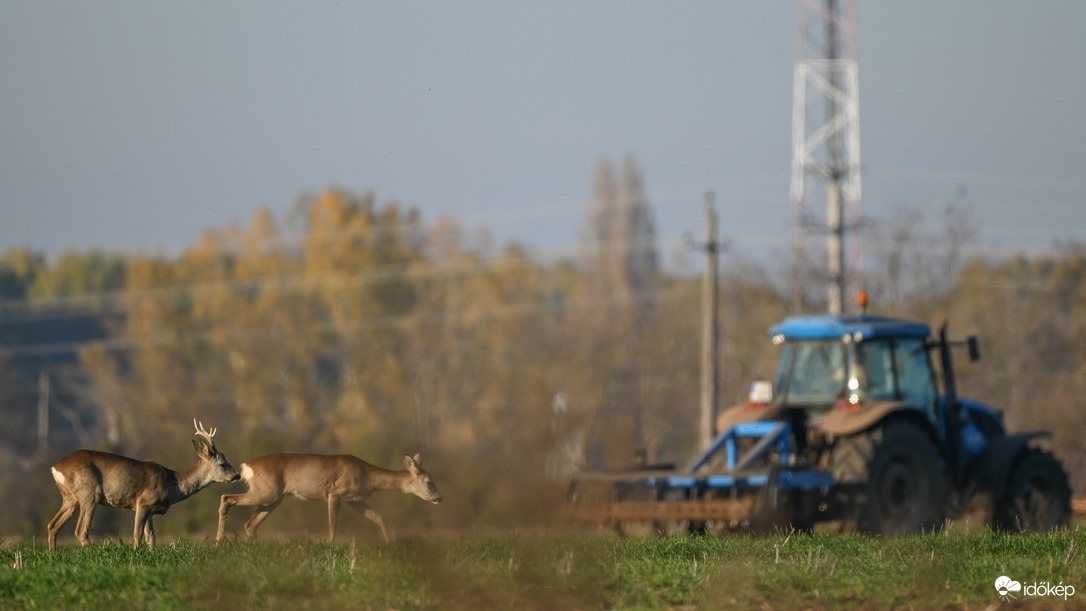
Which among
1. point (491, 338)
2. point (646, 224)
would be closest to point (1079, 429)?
point (491, 338)

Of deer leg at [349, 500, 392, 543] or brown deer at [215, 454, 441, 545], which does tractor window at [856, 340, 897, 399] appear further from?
deer leg at [349, 500, 392, 543]

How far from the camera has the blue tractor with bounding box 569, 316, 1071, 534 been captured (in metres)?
13.8

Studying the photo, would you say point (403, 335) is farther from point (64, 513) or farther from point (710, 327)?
point (64, 513)

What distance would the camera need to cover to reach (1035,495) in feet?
52.6

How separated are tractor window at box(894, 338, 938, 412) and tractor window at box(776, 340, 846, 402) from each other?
74 centimetres

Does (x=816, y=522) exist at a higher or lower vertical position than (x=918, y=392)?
Result: lower

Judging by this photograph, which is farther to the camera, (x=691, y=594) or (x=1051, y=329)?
(x=1051, y=329)

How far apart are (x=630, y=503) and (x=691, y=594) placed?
5.81 metres

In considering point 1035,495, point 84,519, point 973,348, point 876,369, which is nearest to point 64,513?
point 84,519

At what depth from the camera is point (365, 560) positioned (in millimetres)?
8734

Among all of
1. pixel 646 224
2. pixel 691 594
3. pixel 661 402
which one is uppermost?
pixel 646 224

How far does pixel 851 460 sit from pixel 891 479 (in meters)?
0.66

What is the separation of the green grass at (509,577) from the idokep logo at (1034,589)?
7cm

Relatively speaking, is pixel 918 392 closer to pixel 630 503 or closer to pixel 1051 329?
pixel 630 503
